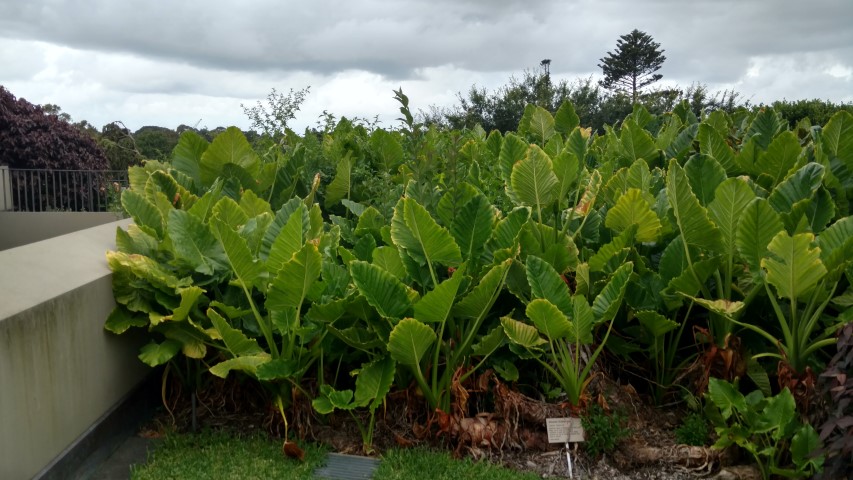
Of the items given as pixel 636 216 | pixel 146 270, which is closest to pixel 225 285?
pixel 146 270

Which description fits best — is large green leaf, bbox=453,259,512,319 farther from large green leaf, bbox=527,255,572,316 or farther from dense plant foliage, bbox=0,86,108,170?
dense plant foliage, bbox=0,86,108,170

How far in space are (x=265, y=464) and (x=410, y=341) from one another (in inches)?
37.5

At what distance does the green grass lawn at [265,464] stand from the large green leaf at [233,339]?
48 cm

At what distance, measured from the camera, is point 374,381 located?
12.5ft

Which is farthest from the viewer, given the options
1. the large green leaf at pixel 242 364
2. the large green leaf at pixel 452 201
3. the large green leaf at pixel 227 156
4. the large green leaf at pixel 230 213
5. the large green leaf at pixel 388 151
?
the large green leaf at pixel 388 151

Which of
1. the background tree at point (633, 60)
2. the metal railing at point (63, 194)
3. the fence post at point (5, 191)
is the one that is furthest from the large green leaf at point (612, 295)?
the background tree at point (633, 60)

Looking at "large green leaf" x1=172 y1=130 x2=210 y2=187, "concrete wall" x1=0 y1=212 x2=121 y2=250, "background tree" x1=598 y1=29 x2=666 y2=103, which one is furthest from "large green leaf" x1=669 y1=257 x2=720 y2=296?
"background tree" x1=598 y1=29 x2=666 y2=103

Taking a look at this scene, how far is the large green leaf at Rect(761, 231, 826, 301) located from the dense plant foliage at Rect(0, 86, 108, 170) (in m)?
25.5

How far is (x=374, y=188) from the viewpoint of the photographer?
5.44 meters

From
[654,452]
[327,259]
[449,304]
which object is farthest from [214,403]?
[654,452]

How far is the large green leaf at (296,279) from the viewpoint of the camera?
11.8ft

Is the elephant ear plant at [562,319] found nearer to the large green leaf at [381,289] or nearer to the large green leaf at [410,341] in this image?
the large green leaf at [410,341]

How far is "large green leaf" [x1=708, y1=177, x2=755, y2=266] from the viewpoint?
3.93m

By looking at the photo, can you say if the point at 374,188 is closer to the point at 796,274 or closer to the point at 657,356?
the point at 657,356
